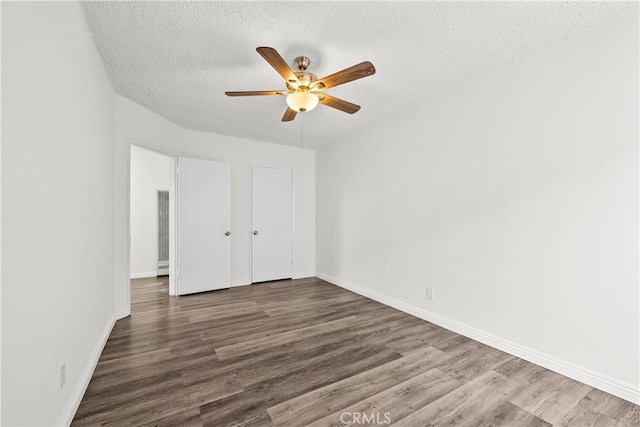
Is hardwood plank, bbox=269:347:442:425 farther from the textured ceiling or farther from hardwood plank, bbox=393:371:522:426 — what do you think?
the textured ceiling

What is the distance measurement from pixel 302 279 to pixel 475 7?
4.43 m

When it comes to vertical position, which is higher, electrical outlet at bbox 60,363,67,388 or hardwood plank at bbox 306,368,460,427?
electrical outlet at bbox 60,363,67,388

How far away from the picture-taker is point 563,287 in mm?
2006

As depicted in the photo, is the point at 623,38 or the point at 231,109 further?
the point at 231,109

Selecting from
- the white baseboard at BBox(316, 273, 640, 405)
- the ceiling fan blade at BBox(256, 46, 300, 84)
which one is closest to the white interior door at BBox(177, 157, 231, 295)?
the ceiling fan blade at BBox(256, 46, 300, 84)

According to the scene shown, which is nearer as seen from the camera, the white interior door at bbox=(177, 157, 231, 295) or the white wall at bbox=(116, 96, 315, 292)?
the white wall at bbox=(116, 96, 315, 292)

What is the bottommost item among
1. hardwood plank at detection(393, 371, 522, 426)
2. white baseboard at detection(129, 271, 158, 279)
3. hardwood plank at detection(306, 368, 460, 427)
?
hardwood plank at detection(393, 371, 522, 426)

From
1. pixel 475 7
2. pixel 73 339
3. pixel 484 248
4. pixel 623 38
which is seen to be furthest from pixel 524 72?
pixel 73 339

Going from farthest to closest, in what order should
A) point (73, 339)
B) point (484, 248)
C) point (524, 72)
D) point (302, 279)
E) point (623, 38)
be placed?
point (302, 279) → point (484, 248) → point (524, 72) → point (623, 38) → point (73, 339)

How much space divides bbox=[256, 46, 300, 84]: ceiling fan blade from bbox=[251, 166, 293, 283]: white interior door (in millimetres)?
2804

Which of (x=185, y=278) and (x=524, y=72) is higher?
(x=524, y=72)

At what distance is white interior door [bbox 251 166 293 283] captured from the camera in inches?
184

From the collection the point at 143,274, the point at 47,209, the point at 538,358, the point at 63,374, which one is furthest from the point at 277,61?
the point at 143,274

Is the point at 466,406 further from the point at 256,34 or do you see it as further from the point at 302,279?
the point at 302,279
